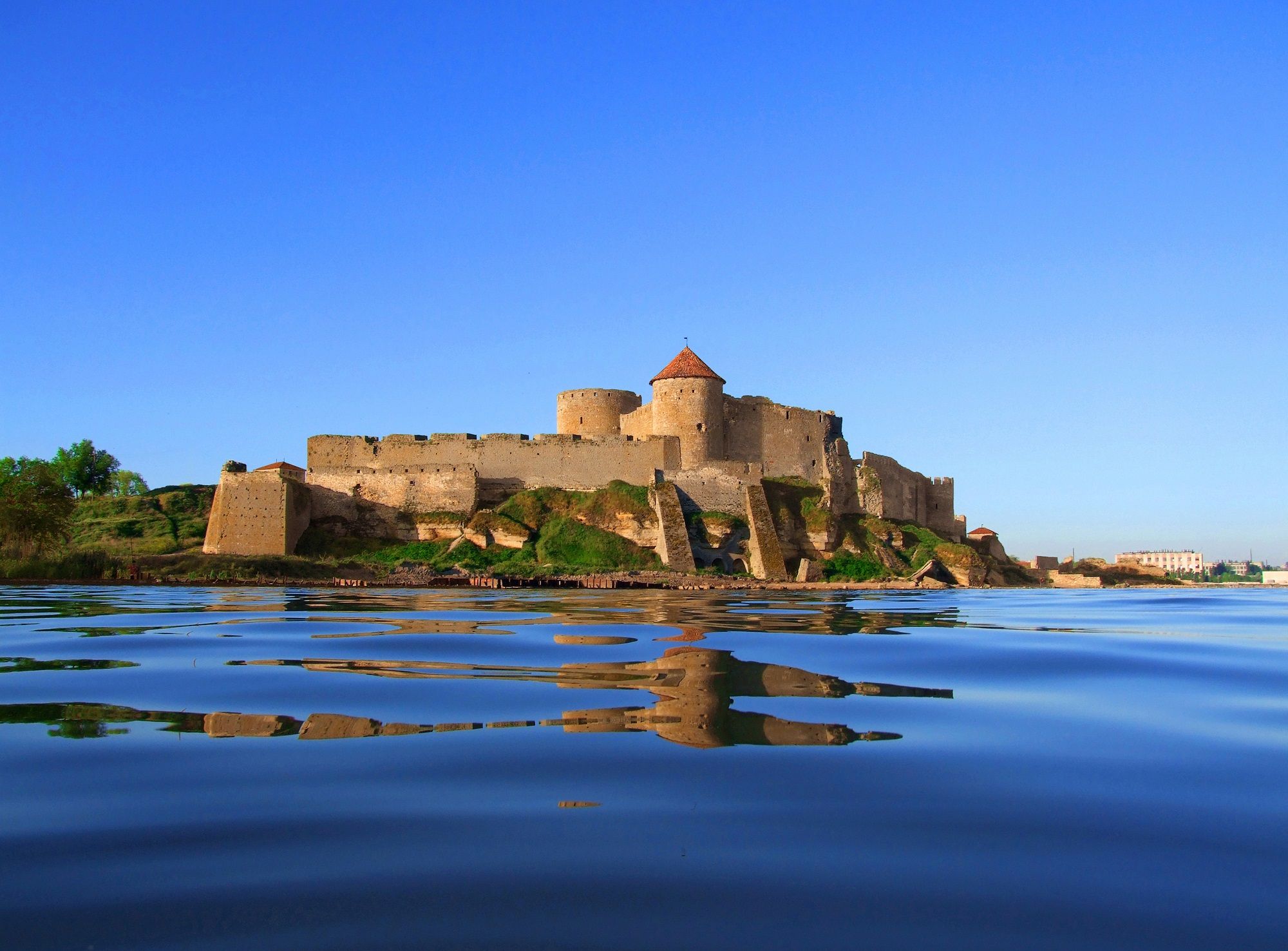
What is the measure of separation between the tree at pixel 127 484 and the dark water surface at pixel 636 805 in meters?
53.5

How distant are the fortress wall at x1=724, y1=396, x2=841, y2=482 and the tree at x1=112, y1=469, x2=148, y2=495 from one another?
3345cm

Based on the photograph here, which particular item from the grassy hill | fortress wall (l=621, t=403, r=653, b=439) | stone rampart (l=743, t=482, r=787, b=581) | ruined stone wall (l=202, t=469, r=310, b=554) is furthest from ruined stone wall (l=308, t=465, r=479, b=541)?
stone rampart (l=743, t=482, r=787, b=581)

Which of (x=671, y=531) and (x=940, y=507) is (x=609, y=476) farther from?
(x=940, y=507)

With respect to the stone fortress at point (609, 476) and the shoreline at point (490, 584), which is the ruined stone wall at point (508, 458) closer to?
the stone fortress at point (609, 476)

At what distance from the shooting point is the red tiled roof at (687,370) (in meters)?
38.5

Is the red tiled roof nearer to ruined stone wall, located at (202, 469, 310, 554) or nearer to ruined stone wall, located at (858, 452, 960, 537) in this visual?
ruined stone wall, located at (858, 452, 960, 537)

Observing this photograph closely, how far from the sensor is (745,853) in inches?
90.0

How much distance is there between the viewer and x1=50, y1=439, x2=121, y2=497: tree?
49719 mm

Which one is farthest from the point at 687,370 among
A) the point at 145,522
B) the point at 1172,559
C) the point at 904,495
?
the point at 1172,559

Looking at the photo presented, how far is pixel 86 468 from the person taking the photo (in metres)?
50.9

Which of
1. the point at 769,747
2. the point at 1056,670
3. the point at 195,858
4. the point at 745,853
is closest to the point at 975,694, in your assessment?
the point at 1056,670

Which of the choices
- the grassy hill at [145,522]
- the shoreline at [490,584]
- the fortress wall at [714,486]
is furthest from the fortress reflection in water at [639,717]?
the fortress wall at [714,486]

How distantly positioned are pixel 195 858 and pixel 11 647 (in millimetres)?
6131

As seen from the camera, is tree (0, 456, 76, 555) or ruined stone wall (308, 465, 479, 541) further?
ruined stone wall (308, 465, 479, 541)
